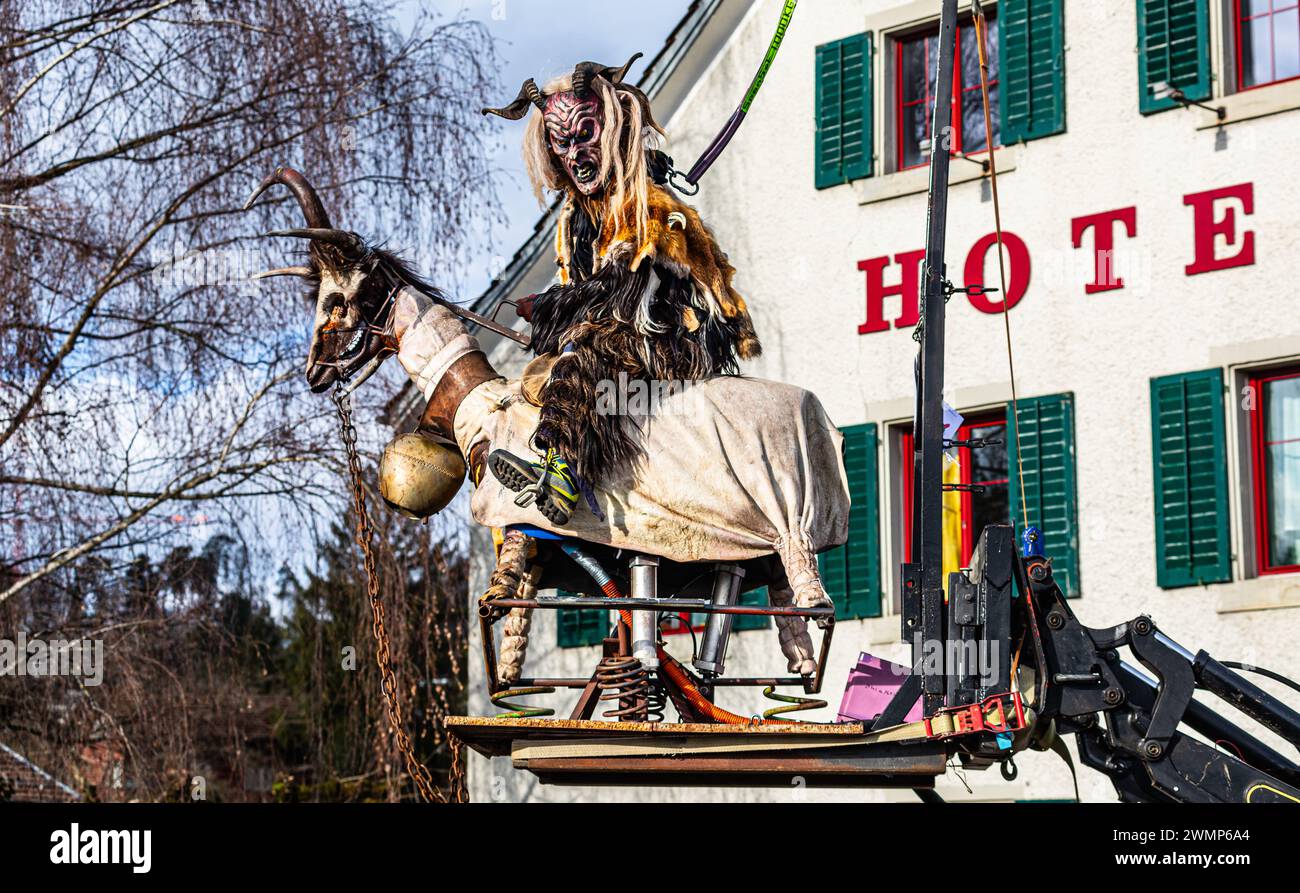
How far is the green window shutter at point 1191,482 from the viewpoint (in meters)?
12.4

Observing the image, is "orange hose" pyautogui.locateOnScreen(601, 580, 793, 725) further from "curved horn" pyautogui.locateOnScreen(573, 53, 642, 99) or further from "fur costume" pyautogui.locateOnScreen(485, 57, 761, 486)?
"curved horn" pyautogui.locateOnScreen(573, 53, 642, 99)

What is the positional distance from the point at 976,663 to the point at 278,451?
7.87m

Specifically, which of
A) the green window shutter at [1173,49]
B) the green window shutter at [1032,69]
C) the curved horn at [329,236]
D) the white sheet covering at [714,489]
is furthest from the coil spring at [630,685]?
the green window shutter at [1032,69]

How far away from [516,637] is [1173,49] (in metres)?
7.85

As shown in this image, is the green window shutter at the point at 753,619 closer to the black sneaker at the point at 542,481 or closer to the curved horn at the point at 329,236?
the curved horn at the point at 329,236

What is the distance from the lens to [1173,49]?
13.1 meters

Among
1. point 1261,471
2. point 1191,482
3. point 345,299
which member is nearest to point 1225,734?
point 345,299

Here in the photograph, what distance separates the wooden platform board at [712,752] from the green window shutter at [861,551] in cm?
740

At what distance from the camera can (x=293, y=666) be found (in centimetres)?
2488

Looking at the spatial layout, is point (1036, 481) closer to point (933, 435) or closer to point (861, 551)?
point (861, 551)

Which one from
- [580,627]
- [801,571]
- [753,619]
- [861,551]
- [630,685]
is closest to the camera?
[801,571]

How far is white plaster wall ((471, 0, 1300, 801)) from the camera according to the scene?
41.0 ft

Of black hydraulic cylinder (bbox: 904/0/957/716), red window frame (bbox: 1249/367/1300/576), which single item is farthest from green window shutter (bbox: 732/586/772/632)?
black hydraulic cylinder (bbox: 904/0/957/716)
